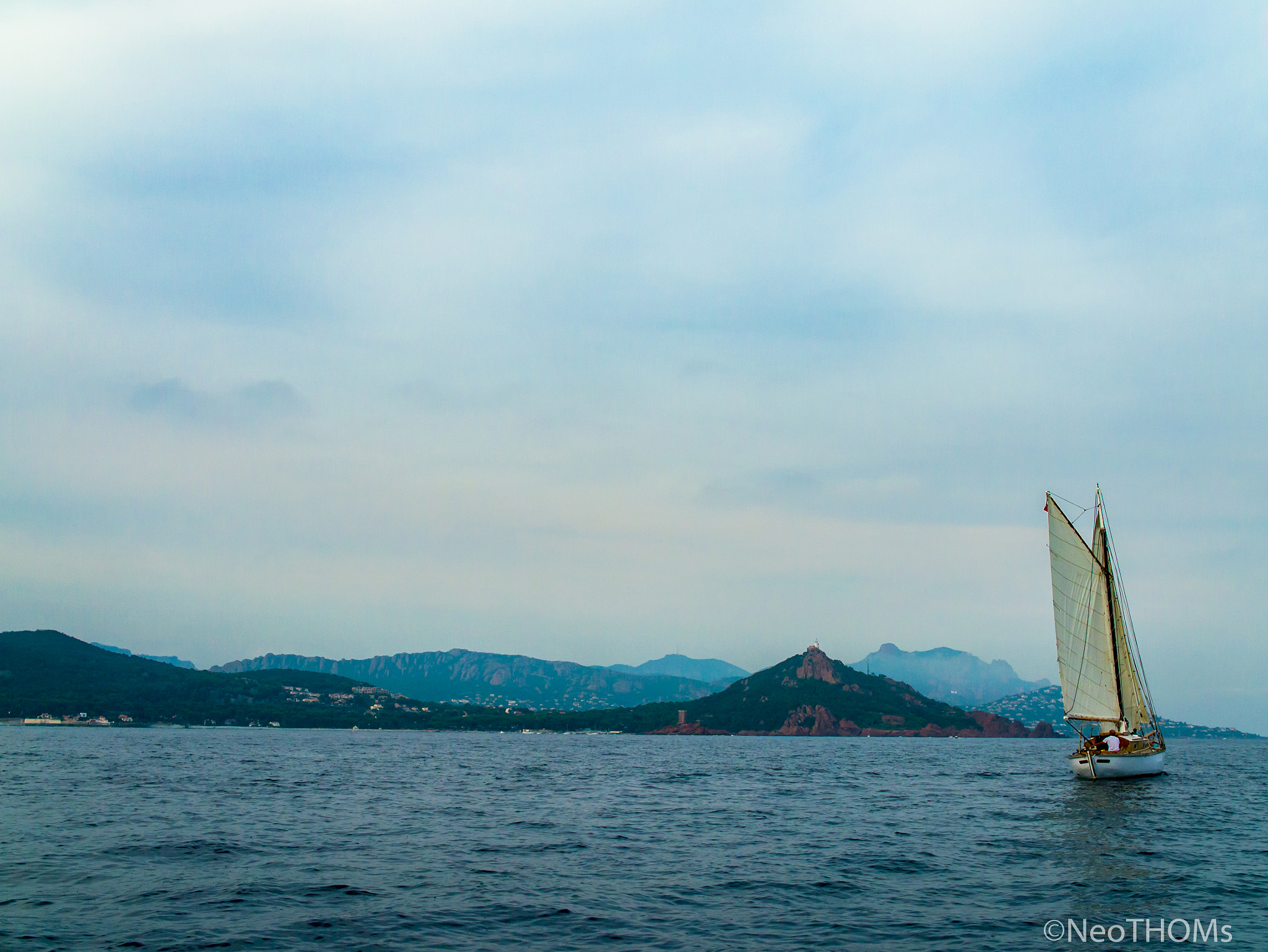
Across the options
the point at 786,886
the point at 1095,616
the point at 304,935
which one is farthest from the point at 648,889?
the point at 1095,616

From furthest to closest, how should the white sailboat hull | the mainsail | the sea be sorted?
1. the white sailboat hull
2. the mainsail
3. the sea

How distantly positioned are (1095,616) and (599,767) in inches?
2768

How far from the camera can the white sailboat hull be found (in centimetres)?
9406

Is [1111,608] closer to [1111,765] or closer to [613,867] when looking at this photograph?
[1111,765]

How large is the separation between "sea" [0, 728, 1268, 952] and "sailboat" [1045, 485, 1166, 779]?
35.6 feet

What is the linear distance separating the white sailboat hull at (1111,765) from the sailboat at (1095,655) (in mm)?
97

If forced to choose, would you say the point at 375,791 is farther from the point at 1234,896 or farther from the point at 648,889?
the point at 1234,896

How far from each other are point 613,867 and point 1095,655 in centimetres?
7470

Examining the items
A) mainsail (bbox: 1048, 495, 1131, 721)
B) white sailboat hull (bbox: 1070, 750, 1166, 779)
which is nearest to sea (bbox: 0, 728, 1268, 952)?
white sailboat hull (bbox: 1070, 750, 1166, 779)

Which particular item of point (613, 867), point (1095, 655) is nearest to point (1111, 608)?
Answer: point (1095, 655)

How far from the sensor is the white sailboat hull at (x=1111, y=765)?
94.1 metres

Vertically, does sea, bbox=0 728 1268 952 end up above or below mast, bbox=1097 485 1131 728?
below

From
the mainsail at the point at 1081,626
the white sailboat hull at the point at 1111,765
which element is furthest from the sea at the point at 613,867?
the mainsail at the point at 1081,626

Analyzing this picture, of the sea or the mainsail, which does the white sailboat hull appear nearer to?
the mainsail
